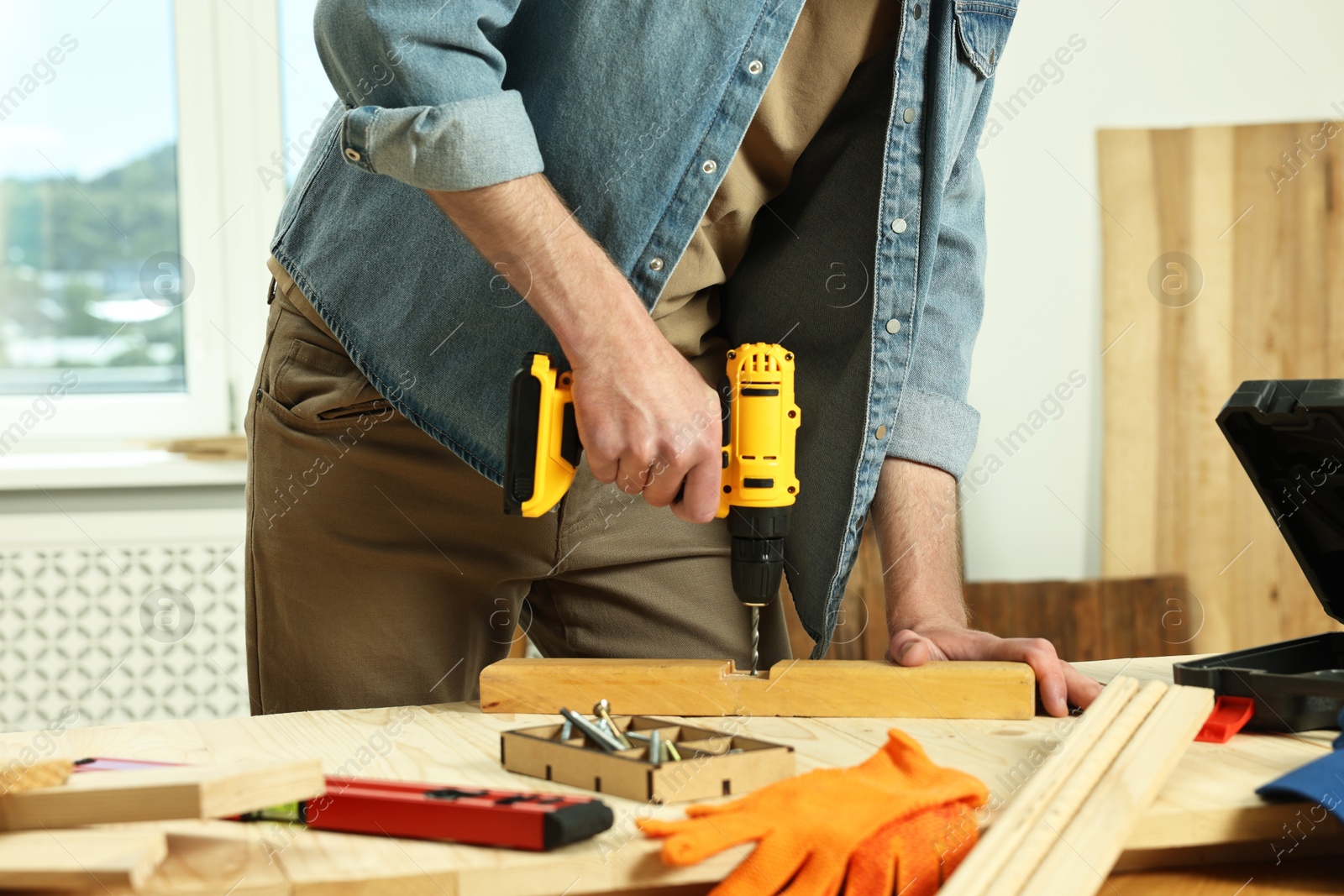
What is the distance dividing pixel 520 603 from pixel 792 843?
65cm

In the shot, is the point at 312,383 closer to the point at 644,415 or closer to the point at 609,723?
the point at 644,415

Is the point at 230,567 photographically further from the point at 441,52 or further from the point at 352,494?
the point at 441,52

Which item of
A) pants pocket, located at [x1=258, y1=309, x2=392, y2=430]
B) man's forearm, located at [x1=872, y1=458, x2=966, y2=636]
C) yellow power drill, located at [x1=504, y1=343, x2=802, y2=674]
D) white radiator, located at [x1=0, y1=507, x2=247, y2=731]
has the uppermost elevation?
pants pocket, located at [x1=258, y1=309, x2=392, y2=430]

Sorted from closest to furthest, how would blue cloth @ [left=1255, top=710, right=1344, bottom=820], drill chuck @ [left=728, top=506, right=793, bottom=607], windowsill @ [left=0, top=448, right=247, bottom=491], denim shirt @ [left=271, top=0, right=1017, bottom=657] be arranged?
A: blue cloth @ [left=1255, top=710, right=1344, bottom=820]
denim shirt @ [left=271, top=0, right=1017, bottom=657]
drill chuck @ [left=728, top=506, right=793, bottom=607]
windowsill @ [left=0, top=448, right=247, bottom=491]

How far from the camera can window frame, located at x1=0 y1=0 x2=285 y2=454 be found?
2.46 metres

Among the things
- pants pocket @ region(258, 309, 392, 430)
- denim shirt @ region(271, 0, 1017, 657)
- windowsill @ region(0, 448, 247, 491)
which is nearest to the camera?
denim shirt @ region(271, 0, 1017, 657)

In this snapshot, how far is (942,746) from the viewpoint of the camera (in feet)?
2.73

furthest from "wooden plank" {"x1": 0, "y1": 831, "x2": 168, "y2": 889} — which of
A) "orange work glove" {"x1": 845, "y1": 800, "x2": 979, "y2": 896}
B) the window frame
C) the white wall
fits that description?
the white wall

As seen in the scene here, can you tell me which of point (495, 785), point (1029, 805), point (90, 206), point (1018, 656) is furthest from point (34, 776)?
point (90, 206)

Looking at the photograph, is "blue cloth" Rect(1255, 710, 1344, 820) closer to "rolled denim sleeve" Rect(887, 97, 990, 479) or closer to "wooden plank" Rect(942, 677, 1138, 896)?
"wooden plank" Rect(942, 677, 1138, 896)

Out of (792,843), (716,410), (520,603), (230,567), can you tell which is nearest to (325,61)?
(716,410)

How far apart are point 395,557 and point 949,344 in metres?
0.63

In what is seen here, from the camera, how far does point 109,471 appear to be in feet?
7.73

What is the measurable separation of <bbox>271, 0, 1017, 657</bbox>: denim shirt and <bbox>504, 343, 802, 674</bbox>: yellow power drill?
9 cm
